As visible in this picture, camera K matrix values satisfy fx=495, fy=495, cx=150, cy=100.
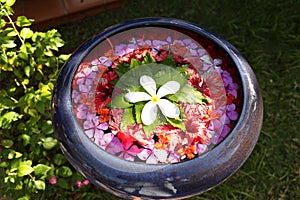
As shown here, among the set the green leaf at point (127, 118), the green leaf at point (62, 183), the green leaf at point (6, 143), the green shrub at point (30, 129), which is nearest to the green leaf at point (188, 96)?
the green leaf at point (127, 118)

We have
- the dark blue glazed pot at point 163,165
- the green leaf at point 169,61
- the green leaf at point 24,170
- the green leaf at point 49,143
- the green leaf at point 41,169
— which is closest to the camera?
the dark blue glazed pot at point 163,165

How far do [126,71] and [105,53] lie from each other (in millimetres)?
111

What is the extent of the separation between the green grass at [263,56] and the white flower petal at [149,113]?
3.08 feet

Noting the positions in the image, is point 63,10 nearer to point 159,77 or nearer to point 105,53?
point 105,53

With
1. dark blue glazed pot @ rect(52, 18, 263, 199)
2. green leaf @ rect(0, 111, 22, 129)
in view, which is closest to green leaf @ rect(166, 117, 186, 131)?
dark blue glazed pot @ rect(52, 18, 263, 199)

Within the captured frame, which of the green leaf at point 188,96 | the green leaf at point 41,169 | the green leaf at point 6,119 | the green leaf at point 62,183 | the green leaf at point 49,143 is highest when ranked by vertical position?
the green leaf at point 188,96

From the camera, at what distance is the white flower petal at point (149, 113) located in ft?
4.90

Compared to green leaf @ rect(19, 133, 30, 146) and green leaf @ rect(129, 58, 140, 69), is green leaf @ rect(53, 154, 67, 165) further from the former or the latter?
green leaf @ rect(129, 58, 140, 69)

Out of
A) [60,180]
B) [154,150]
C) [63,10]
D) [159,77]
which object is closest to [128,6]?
[63,10]

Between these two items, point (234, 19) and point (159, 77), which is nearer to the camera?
point (159, 77)

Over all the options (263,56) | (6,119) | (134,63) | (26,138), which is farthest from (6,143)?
(263,56)

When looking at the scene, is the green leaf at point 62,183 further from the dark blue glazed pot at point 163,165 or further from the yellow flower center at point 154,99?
the yellow flower center at point 154,99

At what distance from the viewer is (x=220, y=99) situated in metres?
1.58

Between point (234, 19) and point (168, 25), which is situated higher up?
point (168, 25)
